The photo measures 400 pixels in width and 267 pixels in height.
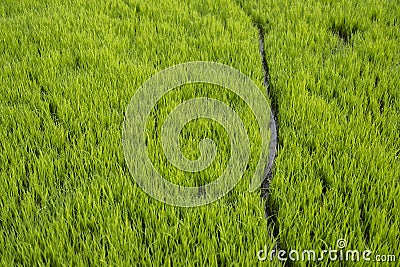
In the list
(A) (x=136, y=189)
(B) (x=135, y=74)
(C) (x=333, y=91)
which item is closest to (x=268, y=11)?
(C) (x=333, y=91)

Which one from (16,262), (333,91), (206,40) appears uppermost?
(206,40)

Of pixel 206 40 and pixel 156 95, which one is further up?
pixel 206 40

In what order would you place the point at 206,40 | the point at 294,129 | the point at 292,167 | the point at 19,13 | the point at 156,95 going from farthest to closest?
the point at 19,13 → the point at 206,40 → the point at 156,95 → the point at 294,129 → the point at 292,167

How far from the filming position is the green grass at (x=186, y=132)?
1278mm

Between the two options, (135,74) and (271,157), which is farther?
(135,74)

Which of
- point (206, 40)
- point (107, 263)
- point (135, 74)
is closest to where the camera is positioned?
point (107, 263)

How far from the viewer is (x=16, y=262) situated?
122cm

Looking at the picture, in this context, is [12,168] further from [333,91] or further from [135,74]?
[333,91]

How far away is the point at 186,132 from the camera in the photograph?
1839 millimetres

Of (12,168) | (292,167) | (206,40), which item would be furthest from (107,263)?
(206,40)

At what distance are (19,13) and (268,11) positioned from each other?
2241 mm

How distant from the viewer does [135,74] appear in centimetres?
227

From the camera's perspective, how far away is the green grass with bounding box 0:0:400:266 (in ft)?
4.19

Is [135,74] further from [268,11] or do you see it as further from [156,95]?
[268,11]
